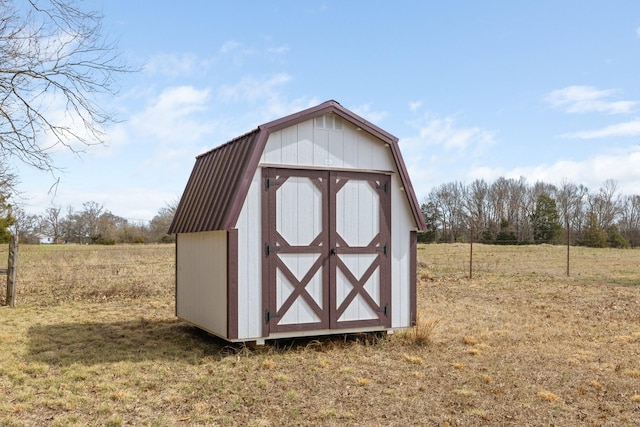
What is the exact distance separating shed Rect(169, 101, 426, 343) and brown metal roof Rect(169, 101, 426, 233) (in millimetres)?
21

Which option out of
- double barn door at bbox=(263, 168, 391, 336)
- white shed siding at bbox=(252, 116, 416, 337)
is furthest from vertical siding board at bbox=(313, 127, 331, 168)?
double barn door at bbox=(263, 168, 391, 336)

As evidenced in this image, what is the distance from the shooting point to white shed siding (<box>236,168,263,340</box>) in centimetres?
774

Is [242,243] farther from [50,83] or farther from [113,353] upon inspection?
[50,83]

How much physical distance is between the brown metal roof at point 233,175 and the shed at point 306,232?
0.07ft

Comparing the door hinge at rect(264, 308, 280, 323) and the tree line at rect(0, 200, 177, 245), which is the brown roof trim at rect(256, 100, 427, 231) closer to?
the door hinge at rect(264, 308, 280, 323)

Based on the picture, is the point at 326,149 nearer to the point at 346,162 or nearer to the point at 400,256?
the point at 346,162

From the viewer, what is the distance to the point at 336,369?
7.15 metres

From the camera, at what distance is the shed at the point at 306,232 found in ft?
25.6

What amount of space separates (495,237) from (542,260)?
18.1 m

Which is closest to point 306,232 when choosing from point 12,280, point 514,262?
point 12,280

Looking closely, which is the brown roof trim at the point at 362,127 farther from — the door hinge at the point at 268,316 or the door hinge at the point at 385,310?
the door hinge at the point at 268,316

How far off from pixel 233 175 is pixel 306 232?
134 centimetres

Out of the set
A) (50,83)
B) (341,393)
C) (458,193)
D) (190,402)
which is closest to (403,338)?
(341,393)

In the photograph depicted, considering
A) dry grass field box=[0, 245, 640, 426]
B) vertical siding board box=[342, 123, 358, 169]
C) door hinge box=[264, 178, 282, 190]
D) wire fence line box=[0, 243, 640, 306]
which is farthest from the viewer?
wire fence line box=[0, 243, 640, 306]
